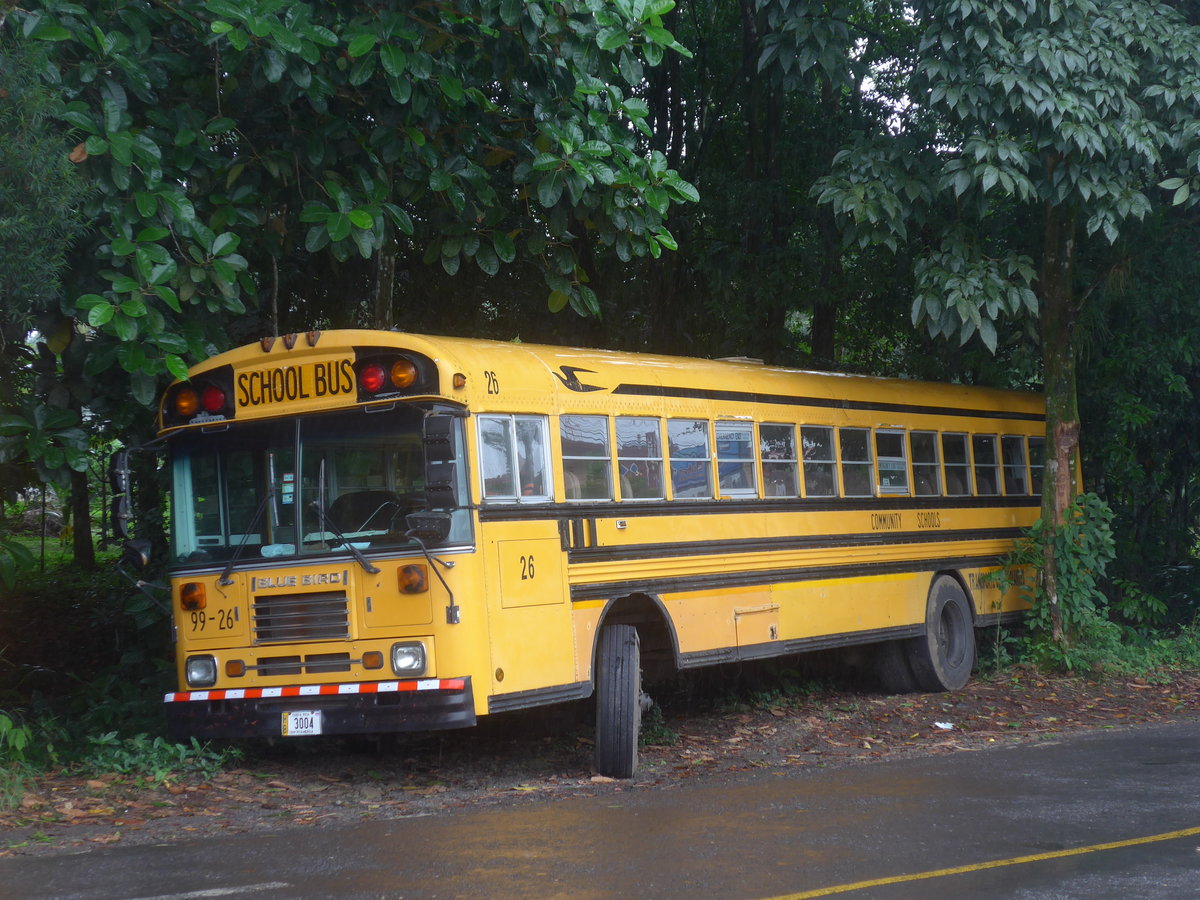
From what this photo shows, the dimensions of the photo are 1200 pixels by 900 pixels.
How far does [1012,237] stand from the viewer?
15039 mm

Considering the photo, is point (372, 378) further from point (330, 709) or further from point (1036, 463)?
point (1036, 463)

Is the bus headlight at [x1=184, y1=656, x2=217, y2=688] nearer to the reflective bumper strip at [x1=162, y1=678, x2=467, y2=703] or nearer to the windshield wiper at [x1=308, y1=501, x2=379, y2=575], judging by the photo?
the reflective bumper strip at [x1=162, y1=678, x2=467, y2=703]

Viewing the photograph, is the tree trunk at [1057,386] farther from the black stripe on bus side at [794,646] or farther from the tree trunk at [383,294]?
the tree trunk at [383,294]

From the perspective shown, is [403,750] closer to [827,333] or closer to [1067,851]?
[1067,851]

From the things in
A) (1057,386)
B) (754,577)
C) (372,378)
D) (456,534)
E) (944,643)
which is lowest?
(944,643)

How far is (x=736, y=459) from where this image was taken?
36.3 ft

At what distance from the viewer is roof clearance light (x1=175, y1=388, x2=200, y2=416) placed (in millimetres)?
9188

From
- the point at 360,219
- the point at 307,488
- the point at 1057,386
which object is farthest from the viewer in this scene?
the point at 1057,386

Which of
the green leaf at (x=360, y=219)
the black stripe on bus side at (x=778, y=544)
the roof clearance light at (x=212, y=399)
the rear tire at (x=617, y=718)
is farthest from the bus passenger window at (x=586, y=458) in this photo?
the roof clearance light at (x=212, y=399)

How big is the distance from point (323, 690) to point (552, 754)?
249 centimetres

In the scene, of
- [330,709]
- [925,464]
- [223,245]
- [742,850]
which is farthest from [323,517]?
[925,464]

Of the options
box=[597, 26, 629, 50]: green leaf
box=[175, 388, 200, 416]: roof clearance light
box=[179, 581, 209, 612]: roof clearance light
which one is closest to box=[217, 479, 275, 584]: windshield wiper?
box=[179, 581, 209, 612]: roof clearance light

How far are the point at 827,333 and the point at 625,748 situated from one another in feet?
31.3

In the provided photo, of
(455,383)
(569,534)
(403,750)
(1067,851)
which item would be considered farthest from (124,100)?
(1067,851)
